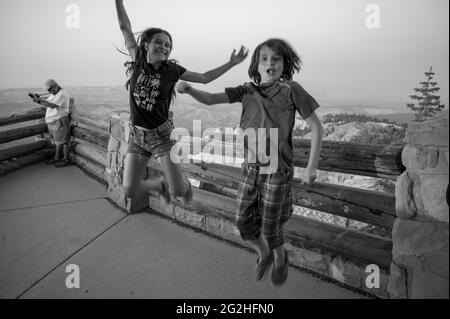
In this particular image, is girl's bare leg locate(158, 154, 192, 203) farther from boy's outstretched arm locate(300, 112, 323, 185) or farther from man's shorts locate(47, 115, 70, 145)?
man's shorts locate(47, 115, 70, 145)

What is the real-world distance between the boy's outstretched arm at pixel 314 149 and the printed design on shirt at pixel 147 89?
113cm

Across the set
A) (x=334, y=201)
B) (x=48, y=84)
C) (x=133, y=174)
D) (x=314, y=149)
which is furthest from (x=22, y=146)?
(x=314, y=149)

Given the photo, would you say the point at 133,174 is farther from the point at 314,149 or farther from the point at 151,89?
the point at 314,149

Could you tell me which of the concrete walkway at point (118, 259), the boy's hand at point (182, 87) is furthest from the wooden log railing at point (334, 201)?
the boy's hand at point (182, 87)

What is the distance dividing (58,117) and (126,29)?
4.93m

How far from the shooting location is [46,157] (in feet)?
21.7

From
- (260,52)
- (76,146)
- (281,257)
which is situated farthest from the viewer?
(76,146)

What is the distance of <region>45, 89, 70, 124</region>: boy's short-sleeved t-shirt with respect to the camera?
243 inches

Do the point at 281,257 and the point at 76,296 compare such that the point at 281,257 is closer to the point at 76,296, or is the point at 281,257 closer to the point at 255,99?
the point at 255,99

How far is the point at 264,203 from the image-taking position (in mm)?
1943

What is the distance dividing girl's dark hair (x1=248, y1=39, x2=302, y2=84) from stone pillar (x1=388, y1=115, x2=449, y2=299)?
32.4 inches

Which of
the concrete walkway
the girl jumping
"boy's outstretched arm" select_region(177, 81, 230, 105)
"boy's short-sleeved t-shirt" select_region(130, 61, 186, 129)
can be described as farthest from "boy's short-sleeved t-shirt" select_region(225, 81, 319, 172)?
the concrete walkway
